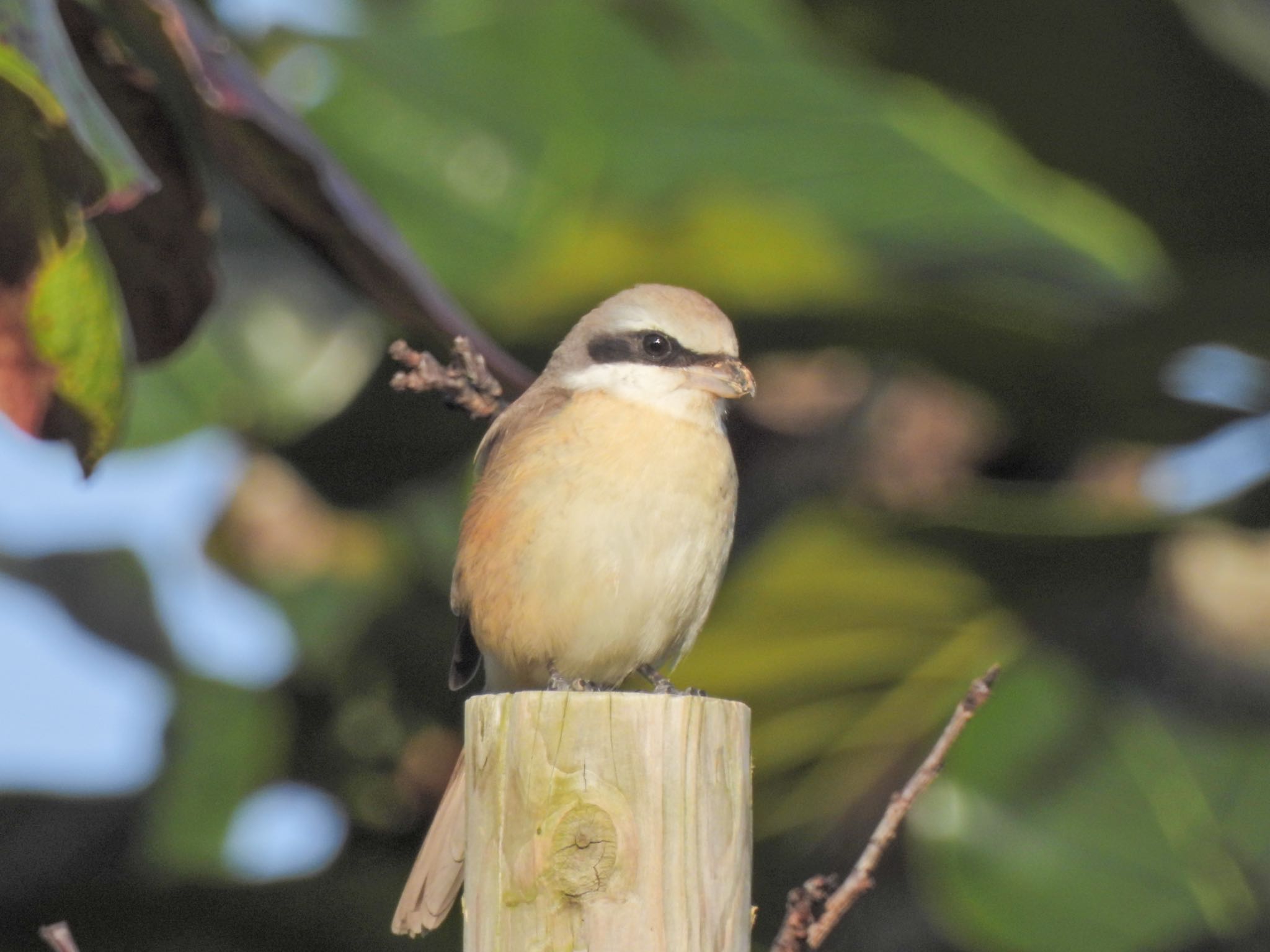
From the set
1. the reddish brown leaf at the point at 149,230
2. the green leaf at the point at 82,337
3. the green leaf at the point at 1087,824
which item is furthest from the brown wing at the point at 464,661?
the green leaf at the point at 82,337

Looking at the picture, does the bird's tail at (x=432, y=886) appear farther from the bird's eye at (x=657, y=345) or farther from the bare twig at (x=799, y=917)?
the bird's eye at (x=657, y=345)

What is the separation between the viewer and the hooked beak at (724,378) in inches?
130

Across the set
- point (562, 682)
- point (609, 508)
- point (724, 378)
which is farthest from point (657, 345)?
point (562, 682)

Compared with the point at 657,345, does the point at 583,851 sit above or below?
below

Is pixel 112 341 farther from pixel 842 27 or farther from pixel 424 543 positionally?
pixel 842 27

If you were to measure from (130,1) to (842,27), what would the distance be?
3.15 m

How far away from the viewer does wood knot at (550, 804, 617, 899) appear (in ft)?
6.26

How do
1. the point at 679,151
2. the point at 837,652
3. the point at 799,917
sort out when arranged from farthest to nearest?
the point at 679,151 < the point at 837,652 < the point at 799,917

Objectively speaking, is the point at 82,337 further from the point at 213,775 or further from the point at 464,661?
the point at 213,775

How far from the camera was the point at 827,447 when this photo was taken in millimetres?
4582

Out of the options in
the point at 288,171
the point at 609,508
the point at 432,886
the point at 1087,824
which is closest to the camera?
the point at 288,171

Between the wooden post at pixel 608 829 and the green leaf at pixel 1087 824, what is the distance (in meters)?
2.37

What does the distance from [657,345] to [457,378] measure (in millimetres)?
775

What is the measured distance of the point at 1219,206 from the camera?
495 cm
